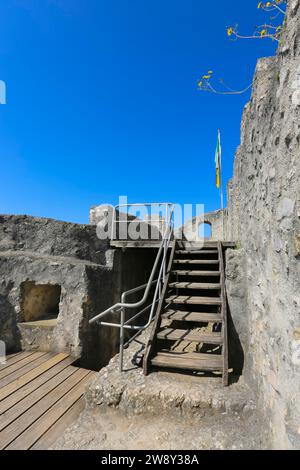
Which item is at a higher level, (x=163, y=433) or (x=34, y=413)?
(x=163, y=433)

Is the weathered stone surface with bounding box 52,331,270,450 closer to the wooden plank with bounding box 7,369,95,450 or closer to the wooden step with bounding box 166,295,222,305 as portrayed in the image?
the wooden plank with bounding box 7,369,95,450

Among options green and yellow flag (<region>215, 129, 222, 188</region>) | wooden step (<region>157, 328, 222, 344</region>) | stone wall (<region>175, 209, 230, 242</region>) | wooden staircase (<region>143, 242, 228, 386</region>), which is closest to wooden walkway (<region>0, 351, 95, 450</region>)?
wooden staircase (<region>143, 242, 228, 386</region>)

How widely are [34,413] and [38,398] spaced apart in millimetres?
304

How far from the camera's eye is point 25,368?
12.1 ft

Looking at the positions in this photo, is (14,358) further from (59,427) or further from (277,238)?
(277,238)

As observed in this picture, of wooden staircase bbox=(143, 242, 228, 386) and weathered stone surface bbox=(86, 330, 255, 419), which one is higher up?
wooden staircase bbox=(143, 242, 228, 386)

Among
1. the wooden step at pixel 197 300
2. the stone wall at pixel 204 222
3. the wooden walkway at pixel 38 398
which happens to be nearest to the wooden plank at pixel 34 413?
the wooden walkway at pixel 38 398

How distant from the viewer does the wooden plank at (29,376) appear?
9.99 ft

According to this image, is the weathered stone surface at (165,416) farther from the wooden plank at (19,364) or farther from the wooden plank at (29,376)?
the wooden plank at (19,364)

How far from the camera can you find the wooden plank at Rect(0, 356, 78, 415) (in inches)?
110

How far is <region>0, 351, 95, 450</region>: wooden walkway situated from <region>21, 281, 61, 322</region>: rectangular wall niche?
0.81 m

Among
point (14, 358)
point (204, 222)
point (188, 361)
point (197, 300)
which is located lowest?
point (14, 358)

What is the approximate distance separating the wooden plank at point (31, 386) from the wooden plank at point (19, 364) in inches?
18.8

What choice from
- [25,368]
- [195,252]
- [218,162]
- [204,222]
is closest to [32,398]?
[25,368]
